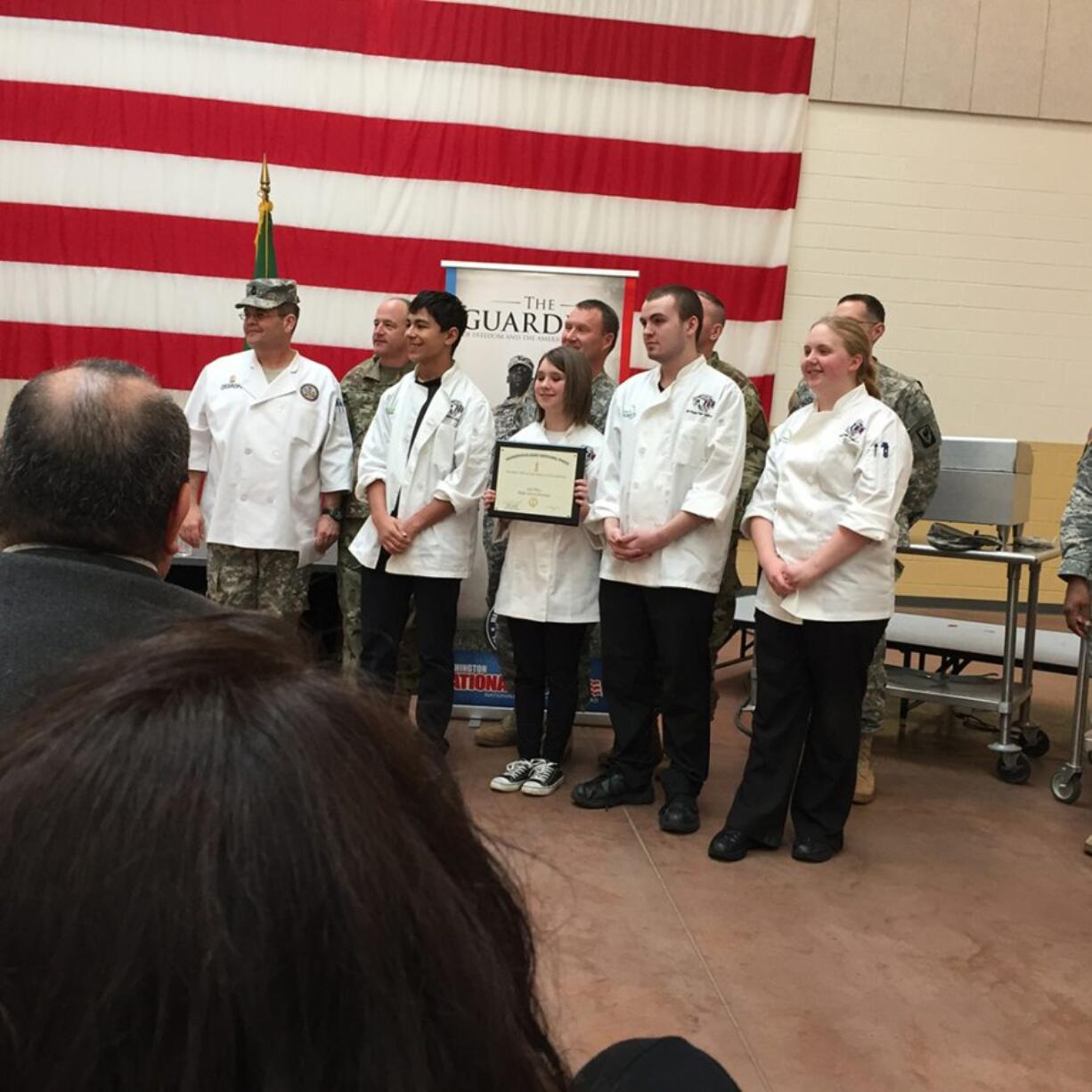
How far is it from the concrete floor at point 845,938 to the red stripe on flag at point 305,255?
3026 mm

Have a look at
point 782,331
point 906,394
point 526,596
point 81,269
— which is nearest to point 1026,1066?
point 526,596

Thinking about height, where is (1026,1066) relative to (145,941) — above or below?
below

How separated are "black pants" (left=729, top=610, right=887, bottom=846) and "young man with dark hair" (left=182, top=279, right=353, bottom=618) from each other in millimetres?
1606

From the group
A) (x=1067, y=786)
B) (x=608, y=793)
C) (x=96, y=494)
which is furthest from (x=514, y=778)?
(x=96, y=494)

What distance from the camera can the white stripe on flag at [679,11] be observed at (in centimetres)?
593

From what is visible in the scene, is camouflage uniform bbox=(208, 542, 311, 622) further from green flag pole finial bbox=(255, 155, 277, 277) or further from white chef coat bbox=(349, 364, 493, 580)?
green flag pole finial bbox=(255, 155, 277, 277)

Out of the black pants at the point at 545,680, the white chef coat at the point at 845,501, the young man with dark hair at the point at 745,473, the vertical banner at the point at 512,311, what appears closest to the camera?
the white chef coat at the point at 845,501

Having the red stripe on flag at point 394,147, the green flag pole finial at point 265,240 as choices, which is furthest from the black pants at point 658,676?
the red stripe on flag at point 394,147

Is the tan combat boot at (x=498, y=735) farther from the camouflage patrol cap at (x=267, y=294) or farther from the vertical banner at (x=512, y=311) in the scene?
the camouflage patrol cap at (x=267, y=294)

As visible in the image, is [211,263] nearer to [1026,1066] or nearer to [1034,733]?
[1034,733]

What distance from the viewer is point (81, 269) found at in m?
5.83

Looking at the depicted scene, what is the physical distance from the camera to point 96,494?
1453mm

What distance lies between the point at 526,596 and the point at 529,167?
315 cm

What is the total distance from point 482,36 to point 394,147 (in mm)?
720
